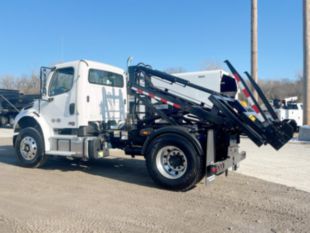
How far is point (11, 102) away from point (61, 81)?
62.0ft

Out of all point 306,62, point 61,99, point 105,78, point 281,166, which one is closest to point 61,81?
point 61,99

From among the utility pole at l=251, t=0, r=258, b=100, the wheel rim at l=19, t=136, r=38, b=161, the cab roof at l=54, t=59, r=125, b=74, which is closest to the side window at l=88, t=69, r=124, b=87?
the cab roof at l=54, t=59, r=125, b=74

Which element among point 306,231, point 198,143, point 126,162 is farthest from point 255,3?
point 306,231

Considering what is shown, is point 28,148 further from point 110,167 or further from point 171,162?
point 171,162

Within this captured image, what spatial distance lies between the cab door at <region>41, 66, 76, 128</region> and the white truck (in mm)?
25

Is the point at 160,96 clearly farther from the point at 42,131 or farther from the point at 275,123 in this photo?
the point at 42,131

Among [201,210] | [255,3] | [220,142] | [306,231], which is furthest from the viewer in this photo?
[255,3]

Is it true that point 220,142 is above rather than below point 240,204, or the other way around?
above

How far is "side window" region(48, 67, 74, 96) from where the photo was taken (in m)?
7.73

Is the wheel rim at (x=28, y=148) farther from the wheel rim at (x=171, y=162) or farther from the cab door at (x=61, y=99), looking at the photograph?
the wheel rim at (x=171, y=162)

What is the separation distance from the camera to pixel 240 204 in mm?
5477

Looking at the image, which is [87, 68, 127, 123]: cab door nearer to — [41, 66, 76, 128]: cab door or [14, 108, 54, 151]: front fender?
[41, 66, 76, 128]: cab door

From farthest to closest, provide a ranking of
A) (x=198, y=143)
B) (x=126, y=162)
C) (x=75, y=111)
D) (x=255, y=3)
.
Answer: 1. (x=255, y=3)
2. (x=126, y=162)
3. (x=75, y=111)
4. (x=198, y=143)

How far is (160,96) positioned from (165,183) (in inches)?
77.2
